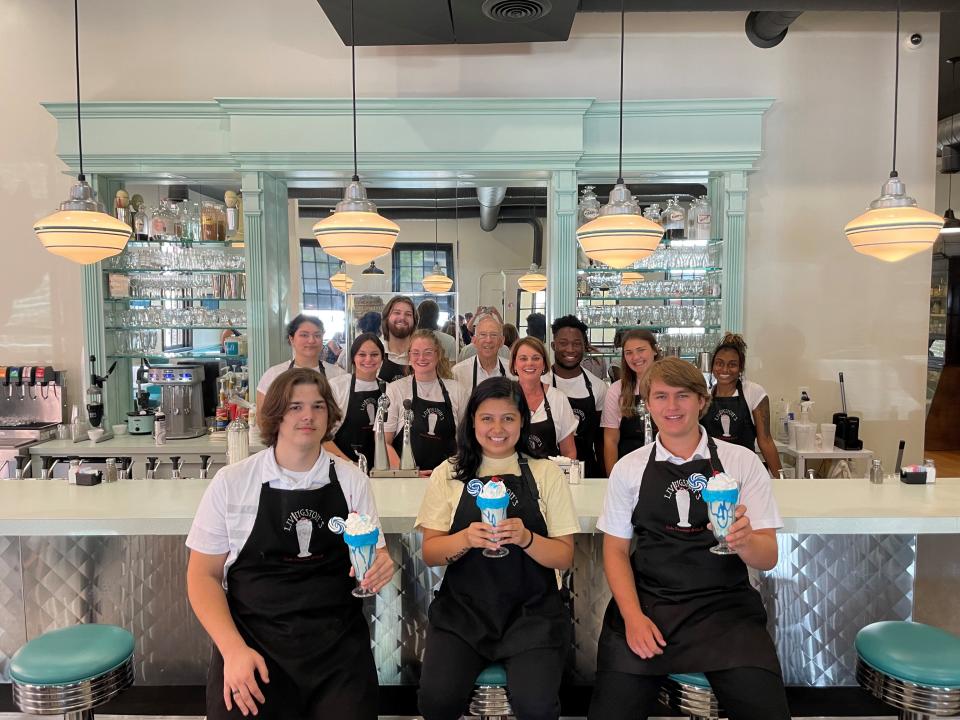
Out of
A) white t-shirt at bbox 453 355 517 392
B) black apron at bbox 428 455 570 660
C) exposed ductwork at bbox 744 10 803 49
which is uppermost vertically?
exposed ductwork at bbox 744 10 803 49

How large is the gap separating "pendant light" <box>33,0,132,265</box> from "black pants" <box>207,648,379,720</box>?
1.72 m

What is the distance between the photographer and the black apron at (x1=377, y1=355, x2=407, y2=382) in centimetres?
439

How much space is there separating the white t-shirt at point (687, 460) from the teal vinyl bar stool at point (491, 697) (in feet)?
1.79

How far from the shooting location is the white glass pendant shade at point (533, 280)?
4844mm

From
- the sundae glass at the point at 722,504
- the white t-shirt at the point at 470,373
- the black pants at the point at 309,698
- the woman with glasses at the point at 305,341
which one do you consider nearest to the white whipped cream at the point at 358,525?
the black pants at the point at 309,698

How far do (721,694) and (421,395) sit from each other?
6.76 ft

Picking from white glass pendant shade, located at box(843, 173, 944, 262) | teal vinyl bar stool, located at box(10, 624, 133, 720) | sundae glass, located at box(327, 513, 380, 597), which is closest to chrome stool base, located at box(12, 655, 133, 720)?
teal vinyl bar stool, located at box(10, 624, 133, 720)

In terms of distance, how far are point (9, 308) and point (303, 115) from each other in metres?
2.64

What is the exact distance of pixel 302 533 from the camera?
6.45 feet

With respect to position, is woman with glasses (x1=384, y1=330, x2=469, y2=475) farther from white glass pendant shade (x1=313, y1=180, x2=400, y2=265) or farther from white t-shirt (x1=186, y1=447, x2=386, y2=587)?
white t-shirt (x1=186, y1=447, x2=386, y2=587)

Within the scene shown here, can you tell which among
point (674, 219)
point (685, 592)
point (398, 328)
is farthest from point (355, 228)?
point (674, 219)

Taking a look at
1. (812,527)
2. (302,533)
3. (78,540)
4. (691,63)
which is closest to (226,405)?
(78,540)

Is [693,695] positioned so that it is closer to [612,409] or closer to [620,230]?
[620,230]

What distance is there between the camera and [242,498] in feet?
6.39
